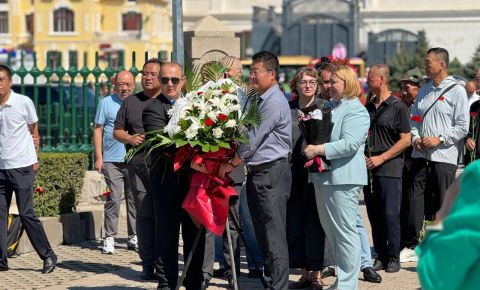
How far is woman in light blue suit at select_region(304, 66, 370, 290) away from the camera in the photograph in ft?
29.8

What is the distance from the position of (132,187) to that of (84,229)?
231 cm

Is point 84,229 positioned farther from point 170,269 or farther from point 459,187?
point 459,187

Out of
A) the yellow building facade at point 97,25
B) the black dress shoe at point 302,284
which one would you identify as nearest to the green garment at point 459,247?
the black dress shoe at point 302,284

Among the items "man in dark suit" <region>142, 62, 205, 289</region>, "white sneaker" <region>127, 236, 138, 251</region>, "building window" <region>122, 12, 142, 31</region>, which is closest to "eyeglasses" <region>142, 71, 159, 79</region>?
"man in dark suit" <region>142, 62, 205, 289</region>

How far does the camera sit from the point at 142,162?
34.4 feet

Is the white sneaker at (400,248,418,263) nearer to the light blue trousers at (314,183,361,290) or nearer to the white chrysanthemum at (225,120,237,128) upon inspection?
the light blue trousers at (314,183,361,290)

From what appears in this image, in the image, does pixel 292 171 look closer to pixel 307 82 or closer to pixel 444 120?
pixel 307 82

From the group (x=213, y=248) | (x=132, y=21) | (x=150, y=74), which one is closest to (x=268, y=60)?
(x=150, y=74)

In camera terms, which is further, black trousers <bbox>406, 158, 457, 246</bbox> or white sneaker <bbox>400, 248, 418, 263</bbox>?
white sneaker <bbox>400, 248, 418, 263</bbox>

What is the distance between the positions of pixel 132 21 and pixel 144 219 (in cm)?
8046

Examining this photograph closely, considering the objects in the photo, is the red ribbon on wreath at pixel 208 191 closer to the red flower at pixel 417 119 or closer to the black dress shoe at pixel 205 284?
the black dress shoe at pixel 205 284

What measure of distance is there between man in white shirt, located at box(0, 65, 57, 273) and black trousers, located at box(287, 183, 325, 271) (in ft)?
7.75

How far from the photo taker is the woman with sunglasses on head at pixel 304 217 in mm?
9953

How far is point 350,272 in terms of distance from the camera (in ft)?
30.1
